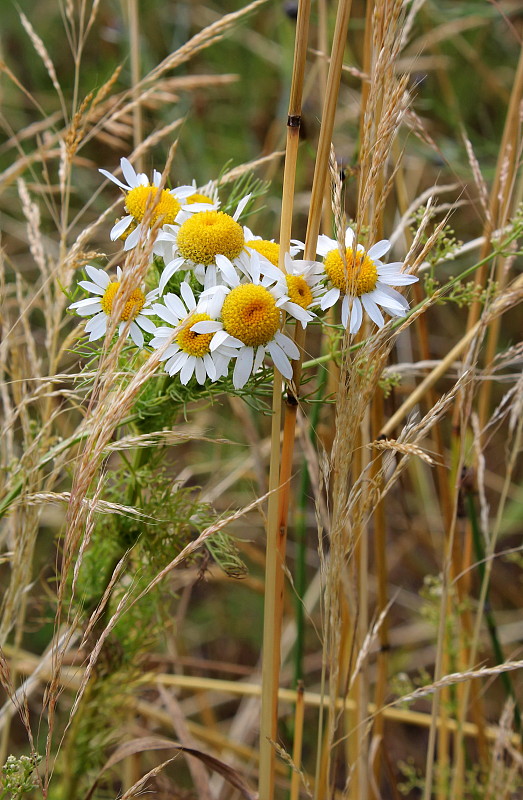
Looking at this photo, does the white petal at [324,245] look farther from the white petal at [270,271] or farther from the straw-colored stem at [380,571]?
the straw-colored stem at [380,571]

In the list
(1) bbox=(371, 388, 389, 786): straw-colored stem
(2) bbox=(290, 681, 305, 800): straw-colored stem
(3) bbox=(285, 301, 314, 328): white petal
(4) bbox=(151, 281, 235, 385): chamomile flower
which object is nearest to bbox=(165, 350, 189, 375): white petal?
(4) bbox=(151, 281, 235, 385): chamomile flower

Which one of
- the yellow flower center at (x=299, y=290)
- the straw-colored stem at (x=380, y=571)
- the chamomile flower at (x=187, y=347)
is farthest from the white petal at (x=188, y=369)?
the straw-colored stem at (x=380, y=571)

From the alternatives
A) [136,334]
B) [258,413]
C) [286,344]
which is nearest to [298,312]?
[286,344]

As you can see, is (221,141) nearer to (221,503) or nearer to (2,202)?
(2,202)

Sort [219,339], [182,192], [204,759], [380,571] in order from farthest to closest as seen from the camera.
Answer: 1. [380,571]
2. [204,759]
3. [182,192]
4. [219,339]

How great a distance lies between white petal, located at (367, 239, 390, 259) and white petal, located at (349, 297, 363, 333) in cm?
5

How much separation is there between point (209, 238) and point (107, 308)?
120mm

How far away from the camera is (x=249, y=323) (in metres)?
0.63

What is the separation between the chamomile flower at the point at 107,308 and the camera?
26.3 inches

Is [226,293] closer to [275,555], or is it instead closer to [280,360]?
[280,360]

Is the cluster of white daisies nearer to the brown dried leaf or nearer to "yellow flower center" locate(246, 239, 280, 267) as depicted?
"yellow flower center" locate(246, 239, 280, 267)

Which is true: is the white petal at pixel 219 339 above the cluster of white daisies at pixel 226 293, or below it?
below

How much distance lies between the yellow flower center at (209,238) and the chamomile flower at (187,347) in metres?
0.03

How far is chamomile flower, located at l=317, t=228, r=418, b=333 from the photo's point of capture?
0.67 metres
